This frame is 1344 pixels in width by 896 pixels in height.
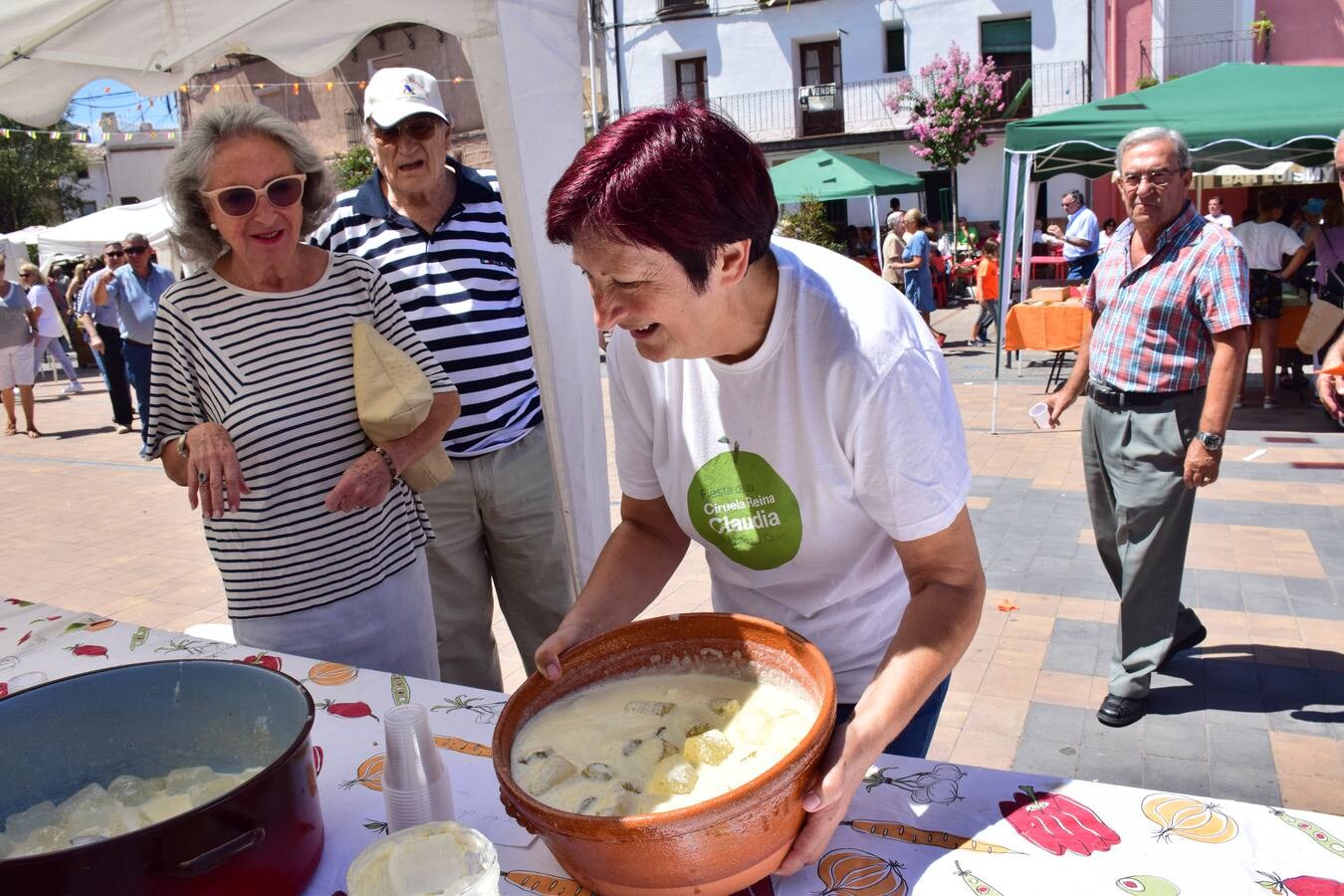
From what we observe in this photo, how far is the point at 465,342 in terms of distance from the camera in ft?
8.27

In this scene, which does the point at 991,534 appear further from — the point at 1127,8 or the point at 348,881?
the point at 1127,8

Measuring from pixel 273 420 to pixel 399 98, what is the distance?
1015 millimetres

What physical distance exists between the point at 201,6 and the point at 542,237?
3.93 ft

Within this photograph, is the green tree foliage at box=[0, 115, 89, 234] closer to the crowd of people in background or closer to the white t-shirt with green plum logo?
the crowd of people in background

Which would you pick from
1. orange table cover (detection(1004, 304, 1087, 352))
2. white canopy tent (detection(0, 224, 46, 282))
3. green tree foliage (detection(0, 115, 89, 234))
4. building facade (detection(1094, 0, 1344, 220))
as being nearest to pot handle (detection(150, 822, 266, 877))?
orange table cover (detection(1004, 304, 1087, 352))

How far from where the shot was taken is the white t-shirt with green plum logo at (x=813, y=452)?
3.84ft

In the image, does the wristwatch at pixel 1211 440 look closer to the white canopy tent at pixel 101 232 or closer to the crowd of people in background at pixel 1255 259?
the crowd of people in background at pixel 1255 259

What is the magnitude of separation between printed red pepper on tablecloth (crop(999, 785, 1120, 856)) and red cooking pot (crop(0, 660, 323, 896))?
785 mm

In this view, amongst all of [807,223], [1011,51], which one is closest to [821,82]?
[1011,51]

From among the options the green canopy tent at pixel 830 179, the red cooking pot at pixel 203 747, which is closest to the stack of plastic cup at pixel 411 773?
the red cooking pot at pixel 203 747

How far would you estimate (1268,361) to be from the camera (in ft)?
24.6

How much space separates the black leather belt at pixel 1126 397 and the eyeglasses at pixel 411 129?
2.11 meters

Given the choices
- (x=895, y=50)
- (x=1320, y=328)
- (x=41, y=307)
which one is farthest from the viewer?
(x=895, y=50)

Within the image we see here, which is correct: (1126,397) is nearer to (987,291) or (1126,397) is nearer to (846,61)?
(987,291)
